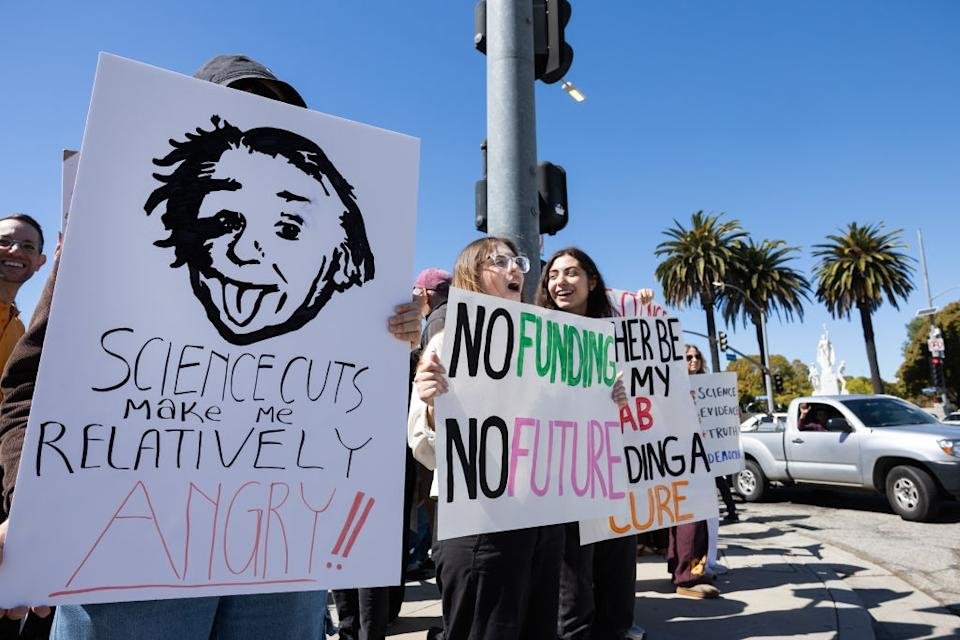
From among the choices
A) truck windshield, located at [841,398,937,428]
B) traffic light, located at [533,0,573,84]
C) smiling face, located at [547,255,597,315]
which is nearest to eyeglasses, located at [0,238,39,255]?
smiling face, located at [547,255,597,315]

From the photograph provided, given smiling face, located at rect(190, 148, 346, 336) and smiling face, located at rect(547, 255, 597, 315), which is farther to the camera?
smiling face, located at rect(547, 255, 597, 315)

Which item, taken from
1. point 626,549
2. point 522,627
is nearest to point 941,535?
point 626,549

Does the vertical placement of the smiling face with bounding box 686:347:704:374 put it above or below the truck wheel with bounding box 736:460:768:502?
above

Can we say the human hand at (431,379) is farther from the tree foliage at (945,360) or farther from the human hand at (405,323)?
the tree foliage at (945,360)

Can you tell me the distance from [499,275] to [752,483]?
1037cm

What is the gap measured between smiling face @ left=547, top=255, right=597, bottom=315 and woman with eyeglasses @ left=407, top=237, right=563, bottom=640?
1.12 meters

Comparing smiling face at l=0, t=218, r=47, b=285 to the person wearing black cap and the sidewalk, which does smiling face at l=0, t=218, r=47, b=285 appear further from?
the sidewalk

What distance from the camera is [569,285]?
3.14 m

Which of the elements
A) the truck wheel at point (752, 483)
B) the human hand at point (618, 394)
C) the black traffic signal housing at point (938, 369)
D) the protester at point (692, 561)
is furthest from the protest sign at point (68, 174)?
the black traffic signal housing at point (938, 369)

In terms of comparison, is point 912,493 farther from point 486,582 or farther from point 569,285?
point 486,582

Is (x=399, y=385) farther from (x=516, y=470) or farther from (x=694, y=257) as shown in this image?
(x=694, y=257)

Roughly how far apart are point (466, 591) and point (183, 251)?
4.63 ft

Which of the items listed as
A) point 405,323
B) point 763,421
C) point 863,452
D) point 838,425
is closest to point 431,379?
point 405,323

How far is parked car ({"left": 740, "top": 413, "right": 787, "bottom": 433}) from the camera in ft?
37.3
